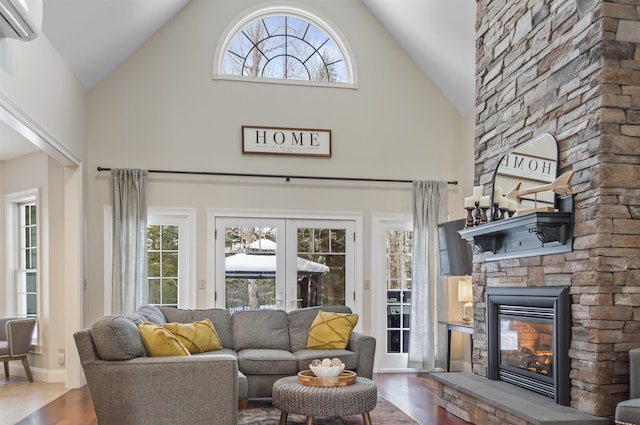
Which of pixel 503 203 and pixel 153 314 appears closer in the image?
pixel 503 203

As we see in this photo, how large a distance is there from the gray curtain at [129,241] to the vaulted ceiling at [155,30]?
3.77ft

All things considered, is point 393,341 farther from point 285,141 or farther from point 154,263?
point 154,263

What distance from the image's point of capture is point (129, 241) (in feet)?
22.6

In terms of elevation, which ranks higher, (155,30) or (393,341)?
(155,30)

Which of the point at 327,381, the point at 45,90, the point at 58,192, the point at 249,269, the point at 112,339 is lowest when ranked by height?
the point at 327,381

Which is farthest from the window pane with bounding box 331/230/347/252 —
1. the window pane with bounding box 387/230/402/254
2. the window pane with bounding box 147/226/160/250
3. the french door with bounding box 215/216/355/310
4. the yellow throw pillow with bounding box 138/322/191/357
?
the yellow throw pillow with bounding box 138/322/191/357

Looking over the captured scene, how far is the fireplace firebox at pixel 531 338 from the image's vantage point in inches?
163

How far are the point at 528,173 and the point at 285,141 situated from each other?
3.36m

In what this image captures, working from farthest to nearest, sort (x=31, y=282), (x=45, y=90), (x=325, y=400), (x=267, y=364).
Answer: (x=31, y=282) < (x=267, y=364) < (x=45, y=90) < (x=325, y=400)

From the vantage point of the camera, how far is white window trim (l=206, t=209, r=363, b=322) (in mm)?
7180

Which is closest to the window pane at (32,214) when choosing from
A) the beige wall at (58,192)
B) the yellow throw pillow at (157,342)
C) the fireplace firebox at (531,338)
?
the beige wall at (58,192)

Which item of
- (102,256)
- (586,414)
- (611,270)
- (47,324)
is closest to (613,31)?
(611,270)

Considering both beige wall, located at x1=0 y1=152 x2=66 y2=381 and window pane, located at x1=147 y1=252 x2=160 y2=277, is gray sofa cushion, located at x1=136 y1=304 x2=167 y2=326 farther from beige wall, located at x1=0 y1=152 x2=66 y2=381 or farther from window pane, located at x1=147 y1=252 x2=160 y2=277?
beige wall, located at x1=0 y1=152 x2=66 y2=381

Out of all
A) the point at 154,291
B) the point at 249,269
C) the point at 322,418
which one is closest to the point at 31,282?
the point at 154,291
